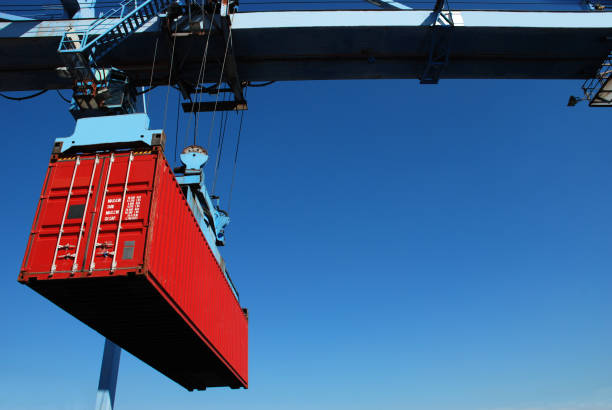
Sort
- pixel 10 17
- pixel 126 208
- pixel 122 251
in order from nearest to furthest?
1. pixel 122 251
2. pixel 126 208
3. pixel 10 17

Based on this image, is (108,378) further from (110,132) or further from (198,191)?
(110,132)

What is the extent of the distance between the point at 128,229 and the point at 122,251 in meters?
0.48

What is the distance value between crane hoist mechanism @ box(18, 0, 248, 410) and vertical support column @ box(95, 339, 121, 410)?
29 mm

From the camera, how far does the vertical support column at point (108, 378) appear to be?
45.1 ft

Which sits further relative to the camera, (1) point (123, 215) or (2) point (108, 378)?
(2) point (108, 378)

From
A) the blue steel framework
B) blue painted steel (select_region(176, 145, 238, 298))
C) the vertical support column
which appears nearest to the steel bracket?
the blue steel framework

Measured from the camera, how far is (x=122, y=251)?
323 inches

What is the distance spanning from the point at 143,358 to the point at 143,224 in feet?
19.6

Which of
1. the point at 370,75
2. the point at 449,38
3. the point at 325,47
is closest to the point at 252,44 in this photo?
the point at 325,47

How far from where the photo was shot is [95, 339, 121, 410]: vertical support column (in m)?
13.8

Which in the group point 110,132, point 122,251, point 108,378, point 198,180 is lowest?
point 108,378

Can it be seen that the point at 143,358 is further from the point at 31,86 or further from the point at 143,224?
the point at 31,86

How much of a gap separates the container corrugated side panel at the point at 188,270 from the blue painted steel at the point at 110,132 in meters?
0.92

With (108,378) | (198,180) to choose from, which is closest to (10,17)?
(198,180)
